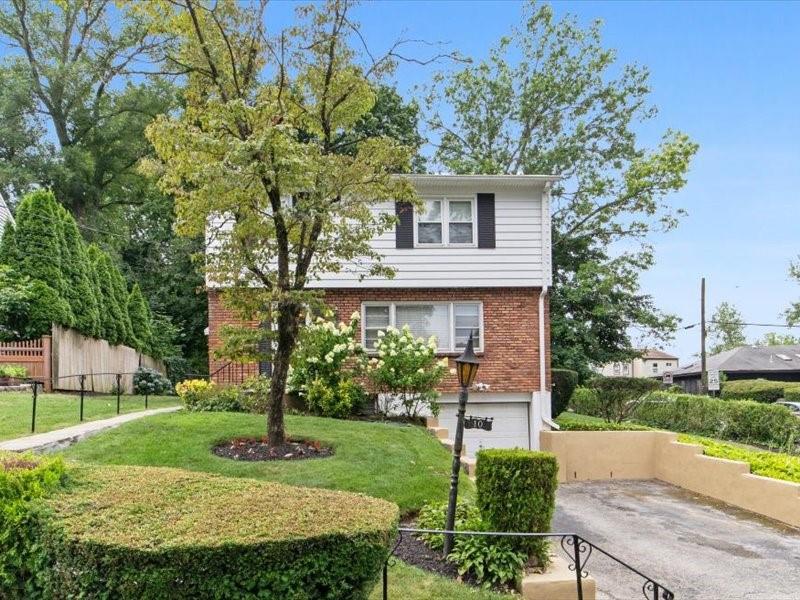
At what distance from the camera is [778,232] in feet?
111

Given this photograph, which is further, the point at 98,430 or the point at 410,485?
the point at 98,430

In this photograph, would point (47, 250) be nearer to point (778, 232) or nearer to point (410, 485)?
point (410, 485)

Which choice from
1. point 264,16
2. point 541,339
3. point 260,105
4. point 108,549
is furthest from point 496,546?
point 541,339

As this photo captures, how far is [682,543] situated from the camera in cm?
809

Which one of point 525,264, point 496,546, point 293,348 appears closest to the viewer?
point 496,546

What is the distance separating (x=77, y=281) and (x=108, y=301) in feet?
11.3

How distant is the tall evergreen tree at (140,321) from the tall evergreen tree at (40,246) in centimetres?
715

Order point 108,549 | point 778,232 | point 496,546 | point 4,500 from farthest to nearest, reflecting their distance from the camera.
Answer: point 778,232, point 496,546, point 4,500, point 108,549

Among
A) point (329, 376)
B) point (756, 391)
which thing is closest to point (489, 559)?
point (329, 376)

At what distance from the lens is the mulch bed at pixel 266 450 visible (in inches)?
338

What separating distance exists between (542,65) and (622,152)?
4.49 m

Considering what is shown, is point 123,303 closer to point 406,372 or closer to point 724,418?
point 406,372

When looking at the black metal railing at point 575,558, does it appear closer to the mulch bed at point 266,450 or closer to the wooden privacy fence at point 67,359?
the mulch bed at point 266,450

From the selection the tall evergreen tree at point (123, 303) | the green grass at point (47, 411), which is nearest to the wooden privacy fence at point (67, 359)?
the green grass at point (47, 411)
